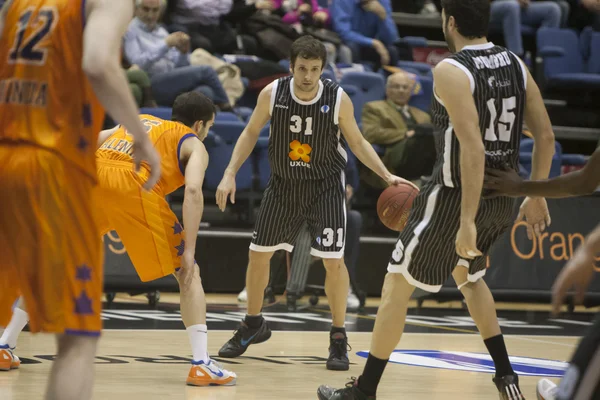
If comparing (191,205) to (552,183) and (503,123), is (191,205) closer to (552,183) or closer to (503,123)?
(503,123)

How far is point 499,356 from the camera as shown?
463 cm

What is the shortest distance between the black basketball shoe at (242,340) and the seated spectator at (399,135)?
498cm

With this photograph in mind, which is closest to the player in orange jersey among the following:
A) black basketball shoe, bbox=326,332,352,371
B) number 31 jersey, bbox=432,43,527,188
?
number 31 jersey, bbox=432,43,527,188

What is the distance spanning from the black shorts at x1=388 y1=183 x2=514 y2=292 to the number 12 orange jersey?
1807 mm

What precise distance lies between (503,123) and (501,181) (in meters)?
0.35

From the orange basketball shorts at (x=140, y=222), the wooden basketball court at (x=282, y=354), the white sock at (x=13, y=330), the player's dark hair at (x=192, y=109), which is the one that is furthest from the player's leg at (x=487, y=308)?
the white sock at (x=13, y=330)

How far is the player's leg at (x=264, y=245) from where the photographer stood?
6.23m

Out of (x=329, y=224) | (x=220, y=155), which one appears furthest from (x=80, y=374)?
(x=220, y=155)

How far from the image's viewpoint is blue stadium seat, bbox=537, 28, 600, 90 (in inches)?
557

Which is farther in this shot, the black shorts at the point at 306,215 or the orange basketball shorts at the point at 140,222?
the black shorts at the point at 306,215

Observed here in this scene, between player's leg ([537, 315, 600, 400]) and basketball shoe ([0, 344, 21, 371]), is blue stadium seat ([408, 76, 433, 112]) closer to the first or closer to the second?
basketball shoe ([0, 344, 21, 371])

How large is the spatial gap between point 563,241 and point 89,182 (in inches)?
318

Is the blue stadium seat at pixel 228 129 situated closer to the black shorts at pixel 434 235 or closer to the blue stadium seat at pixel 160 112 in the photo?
the blue stadium seat at pixel 160 112

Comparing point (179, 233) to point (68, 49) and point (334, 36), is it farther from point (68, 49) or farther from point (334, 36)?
point (334, 36)
